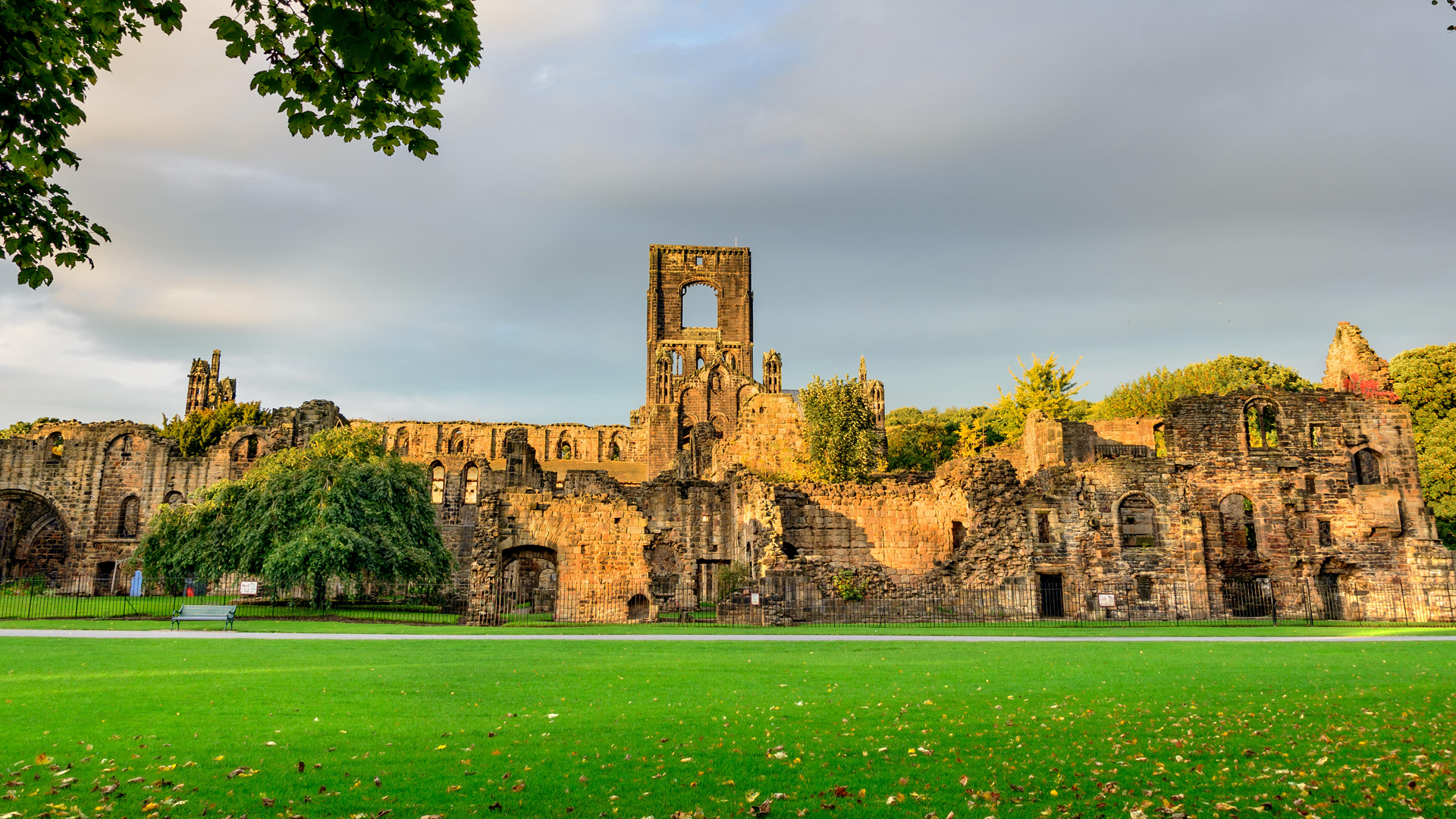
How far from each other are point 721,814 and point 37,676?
9.88m

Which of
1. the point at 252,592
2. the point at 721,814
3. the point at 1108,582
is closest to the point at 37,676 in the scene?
the point at 721,814

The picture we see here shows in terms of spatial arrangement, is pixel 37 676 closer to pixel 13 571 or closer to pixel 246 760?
pixel 246 760

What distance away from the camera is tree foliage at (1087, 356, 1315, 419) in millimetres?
55500

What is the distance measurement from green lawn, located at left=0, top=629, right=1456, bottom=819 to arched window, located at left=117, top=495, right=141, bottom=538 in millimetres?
35373

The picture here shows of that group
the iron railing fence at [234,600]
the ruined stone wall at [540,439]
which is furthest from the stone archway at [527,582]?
the ruined stone wall at [540,439]

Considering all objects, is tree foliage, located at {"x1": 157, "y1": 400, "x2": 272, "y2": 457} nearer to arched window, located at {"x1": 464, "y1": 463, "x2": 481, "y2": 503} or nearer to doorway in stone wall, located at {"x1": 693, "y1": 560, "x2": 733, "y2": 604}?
arched window, located at {"x1": 464, "y1": 463, "x2": 481, "y2": 503}

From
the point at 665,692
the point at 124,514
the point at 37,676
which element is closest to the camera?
the point at 665,692

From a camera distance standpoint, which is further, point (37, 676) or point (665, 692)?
point (37, 676)

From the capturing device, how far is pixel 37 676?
1104 centimetres

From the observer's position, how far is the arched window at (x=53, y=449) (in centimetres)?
4331

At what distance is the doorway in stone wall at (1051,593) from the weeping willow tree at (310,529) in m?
19.1

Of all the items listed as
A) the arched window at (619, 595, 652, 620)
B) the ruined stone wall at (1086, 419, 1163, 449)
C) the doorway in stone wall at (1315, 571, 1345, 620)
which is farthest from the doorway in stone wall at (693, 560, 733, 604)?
the ruined stone wall at (1086, 419, 1163, 449)

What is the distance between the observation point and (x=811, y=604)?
83.5ft

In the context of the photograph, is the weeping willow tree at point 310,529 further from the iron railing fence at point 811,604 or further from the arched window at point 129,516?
the arched window at point 129,516
